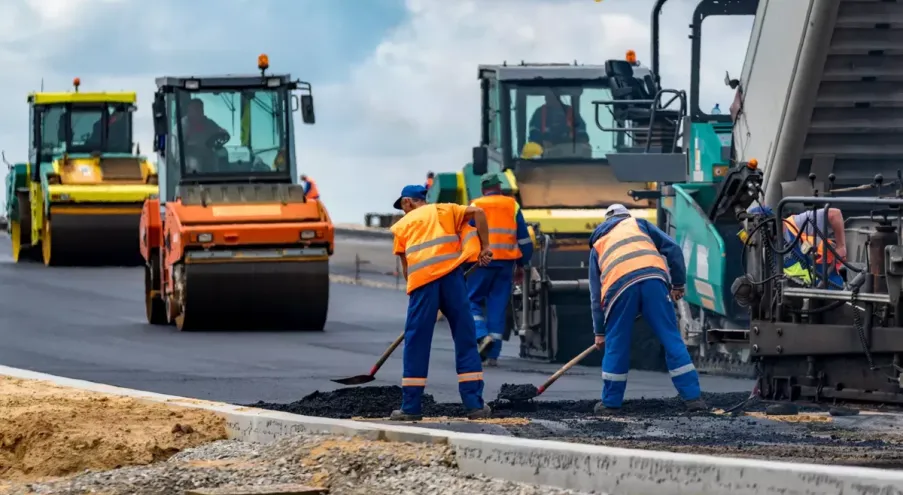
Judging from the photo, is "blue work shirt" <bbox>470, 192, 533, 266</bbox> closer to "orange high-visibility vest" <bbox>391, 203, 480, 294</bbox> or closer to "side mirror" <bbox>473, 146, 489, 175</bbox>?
"side mirror" <bbox>473, 146, 489, 175</bbox>

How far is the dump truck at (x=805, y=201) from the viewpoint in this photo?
973 cm

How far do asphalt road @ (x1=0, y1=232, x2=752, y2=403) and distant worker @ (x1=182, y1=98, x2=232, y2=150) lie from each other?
216 centimetres

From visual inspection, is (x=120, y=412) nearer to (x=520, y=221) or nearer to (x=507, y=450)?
(x=507, y=450)

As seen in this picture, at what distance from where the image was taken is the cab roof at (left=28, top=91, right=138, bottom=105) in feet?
97.1

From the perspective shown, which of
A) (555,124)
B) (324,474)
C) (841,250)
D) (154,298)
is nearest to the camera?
(324,474)

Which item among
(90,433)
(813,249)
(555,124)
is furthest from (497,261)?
(90,433)

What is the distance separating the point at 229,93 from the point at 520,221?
4.94 metres

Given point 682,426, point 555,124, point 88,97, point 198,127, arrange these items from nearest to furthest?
1. point 682,426
2. point 555,124
3. point 198,127
4. point 88,97

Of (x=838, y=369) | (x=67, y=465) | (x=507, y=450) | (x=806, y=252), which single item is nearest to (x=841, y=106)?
(x=806, y=252)

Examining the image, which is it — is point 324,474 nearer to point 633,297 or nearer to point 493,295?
point 633,297

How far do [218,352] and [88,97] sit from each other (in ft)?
45.5

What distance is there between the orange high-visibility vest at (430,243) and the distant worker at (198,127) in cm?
859

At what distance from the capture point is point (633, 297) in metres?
11.9

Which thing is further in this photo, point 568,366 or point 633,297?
point 568,366
